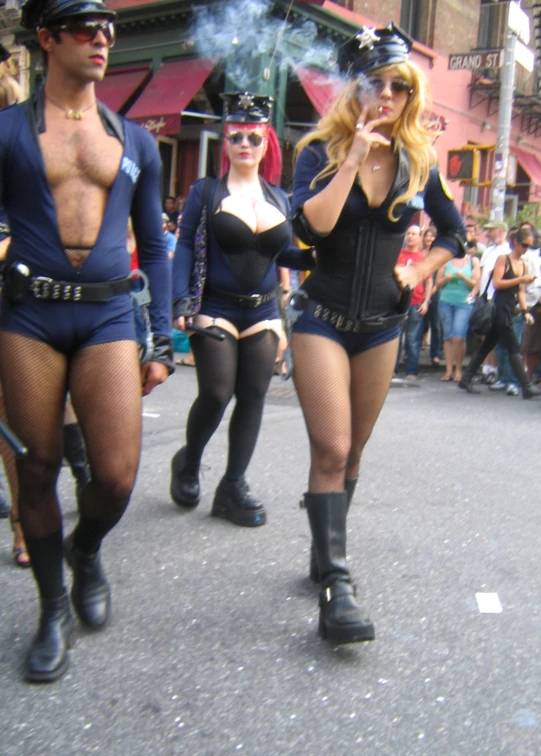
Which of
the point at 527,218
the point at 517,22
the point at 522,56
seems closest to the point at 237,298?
the point at 517,22

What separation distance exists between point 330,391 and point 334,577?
24.5 inches

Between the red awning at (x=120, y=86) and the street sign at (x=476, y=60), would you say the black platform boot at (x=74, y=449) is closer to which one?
the red awning at (x=120, y=86)

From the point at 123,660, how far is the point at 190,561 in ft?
3.32

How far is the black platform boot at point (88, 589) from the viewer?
10.4 ft

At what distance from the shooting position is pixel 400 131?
10.6ft

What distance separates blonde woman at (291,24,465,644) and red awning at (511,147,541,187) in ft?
71.5

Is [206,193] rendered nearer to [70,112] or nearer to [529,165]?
[70,112]

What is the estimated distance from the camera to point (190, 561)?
4.02 metres

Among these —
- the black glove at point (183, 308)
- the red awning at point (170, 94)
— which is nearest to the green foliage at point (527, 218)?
the red awning at point (170, 94)

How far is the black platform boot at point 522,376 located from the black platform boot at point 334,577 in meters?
7.34

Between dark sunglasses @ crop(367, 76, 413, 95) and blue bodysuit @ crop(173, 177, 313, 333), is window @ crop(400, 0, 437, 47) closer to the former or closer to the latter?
blue bodysuit @ crop(173, 177, 313, 333)

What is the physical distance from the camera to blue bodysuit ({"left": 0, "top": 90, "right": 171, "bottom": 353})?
2.71 meters

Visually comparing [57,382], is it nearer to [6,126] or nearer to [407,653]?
[6,126]

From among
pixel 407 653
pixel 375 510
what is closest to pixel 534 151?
pixel 375 510
